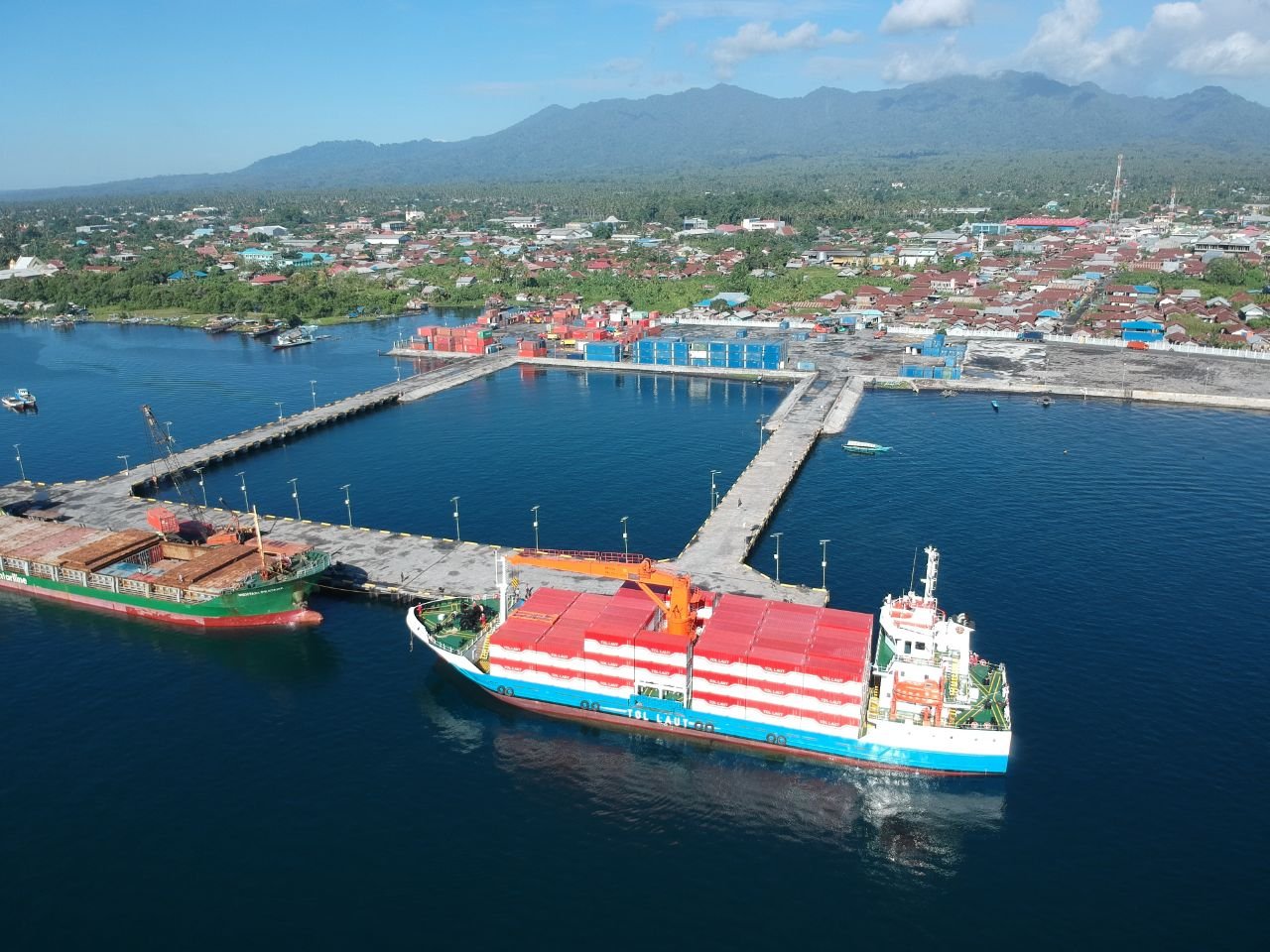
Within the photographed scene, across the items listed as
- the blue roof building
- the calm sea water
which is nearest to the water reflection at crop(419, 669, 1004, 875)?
the calm sea water

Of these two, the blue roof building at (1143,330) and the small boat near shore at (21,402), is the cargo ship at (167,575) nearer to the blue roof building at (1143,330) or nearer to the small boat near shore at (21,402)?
the small boat near shore at (21,402)

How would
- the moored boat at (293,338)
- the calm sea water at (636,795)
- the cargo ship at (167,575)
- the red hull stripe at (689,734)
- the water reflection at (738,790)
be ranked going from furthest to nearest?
the moored boat at (293,338), the cargo ship at (167,575), the red hull stripe at (689,734), the water reflection at (738,790), the calm sea water at (636,795)

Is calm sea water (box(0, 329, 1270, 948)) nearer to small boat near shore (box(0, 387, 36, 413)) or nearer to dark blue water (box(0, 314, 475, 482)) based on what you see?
dark blue water (box(0, 314, 475, 482))

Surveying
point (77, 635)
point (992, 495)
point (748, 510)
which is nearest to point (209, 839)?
point (77, 635)

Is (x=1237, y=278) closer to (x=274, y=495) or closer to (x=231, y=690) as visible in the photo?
(x=274, y=495)

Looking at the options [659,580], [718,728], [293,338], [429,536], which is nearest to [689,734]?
[718,728]

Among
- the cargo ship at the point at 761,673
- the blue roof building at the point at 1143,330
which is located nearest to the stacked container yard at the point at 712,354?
the blue roof building at the point at 1143,330
